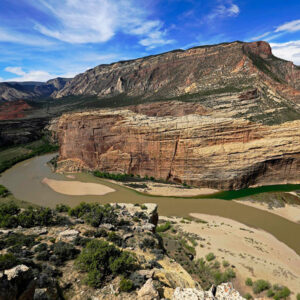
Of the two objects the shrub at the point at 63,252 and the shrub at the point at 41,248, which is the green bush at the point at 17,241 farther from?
the shrub at the point at 63,252

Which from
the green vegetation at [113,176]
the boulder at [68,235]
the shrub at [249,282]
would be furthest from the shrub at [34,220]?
the green vegetation at [113,176]

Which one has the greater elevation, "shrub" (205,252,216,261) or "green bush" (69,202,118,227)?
"green bush" (69,202,118,227)

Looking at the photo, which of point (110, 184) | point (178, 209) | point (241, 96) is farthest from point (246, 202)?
point (110, 184)

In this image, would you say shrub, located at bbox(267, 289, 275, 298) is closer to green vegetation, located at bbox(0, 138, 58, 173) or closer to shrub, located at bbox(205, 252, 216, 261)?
shrub, located at bbox(205, 252, 216, 261)

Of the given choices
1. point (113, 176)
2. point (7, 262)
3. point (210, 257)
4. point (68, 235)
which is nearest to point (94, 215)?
point (68, 235)

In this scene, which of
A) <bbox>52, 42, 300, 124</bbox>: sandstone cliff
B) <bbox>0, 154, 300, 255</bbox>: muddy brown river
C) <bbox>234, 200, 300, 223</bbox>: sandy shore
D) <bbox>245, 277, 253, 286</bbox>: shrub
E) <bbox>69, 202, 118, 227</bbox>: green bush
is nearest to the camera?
<bbox>245, 277, 253, 286</bbox>: shrub

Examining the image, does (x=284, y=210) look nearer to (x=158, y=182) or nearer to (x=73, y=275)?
(x=158, y=182)

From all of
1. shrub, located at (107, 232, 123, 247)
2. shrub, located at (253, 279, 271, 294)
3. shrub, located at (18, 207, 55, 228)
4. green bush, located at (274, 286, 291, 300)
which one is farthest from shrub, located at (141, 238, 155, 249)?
green bush, located at (274, 286, 291, 300)

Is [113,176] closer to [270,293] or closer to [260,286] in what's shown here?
[260,286]
